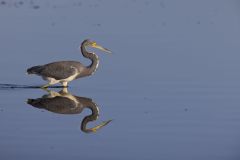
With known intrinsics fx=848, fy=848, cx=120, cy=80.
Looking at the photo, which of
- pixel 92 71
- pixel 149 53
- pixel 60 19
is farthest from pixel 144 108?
pixel 60 19

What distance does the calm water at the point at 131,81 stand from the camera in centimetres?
1038

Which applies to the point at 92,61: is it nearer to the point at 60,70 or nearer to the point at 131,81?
the point at 60,70

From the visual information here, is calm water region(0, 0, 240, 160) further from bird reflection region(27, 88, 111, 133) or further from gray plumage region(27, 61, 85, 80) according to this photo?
gray plumage region(27, 61, 85, 80)

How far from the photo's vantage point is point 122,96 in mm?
13266

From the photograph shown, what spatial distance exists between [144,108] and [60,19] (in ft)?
31.8

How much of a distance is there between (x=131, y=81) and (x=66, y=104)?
1743 mm

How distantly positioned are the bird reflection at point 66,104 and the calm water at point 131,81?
103mm

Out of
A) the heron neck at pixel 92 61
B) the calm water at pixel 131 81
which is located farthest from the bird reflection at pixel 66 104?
the heron neck at pixel 92 61

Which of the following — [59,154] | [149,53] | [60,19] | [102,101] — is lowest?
[59,154]

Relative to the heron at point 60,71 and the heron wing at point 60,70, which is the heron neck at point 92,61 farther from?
the heron wing at point 60,70

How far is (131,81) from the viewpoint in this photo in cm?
1434

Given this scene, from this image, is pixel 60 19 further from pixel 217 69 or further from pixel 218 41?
pixel 217 69

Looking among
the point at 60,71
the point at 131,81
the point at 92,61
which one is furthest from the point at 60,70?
the point at 131,81

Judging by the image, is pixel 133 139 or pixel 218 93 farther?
pixel 218 93
